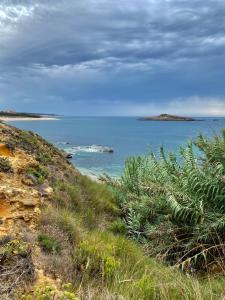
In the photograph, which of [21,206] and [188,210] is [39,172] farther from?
[188,210]

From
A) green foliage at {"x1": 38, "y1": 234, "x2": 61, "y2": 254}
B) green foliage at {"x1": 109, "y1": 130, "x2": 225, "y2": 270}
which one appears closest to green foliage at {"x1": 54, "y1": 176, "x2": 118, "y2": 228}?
green foliage at {"x1": 109, "y1": 130, "x2": 225, "y2": 270}

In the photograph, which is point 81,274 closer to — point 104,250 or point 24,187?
point 104,250

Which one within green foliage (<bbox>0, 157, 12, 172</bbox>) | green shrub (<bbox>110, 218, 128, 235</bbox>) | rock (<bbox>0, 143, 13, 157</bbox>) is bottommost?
green shrub (<bbox>110, 218, 128, 235</bbox>)

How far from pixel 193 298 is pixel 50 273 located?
1.49 metres

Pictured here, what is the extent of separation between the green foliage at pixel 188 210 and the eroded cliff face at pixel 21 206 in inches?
73.5

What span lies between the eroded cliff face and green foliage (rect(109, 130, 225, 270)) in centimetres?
187

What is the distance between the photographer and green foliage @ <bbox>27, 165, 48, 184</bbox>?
750 cm

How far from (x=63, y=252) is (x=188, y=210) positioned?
2.30 metres

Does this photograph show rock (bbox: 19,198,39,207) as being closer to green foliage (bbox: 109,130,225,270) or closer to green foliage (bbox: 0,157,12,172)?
green foliage (bbox: 0,157,12,172)

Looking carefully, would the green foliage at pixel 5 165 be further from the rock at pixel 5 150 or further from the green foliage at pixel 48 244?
the green foliage at pixel 48 244

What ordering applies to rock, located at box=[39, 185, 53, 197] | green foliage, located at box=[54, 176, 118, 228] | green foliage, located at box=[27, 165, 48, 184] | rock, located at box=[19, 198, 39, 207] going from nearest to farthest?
rock, located at box=[19, 198, 39, 207]
rock, located at box=[39, 185, 53, 197]
green foliage, located at box=[54, 176, 118, 228]
green foliage, located at box=[27, 165, 48, 184]

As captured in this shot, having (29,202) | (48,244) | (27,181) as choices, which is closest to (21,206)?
(29,202)

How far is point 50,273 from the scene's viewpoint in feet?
13.4

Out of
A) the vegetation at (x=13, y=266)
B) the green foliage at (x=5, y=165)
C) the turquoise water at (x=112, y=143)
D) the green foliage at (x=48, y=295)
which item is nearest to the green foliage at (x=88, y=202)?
the green foliage at (x=5, y=165)
